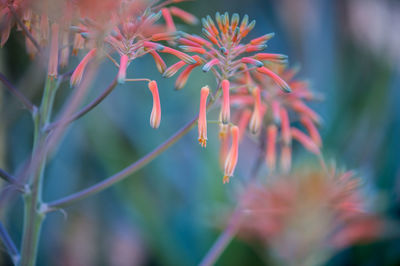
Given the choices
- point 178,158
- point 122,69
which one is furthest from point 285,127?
point 178,158

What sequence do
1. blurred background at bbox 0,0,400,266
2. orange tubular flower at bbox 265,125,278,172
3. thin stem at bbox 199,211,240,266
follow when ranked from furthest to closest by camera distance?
blurred background at bbox 0,0,400,266, orange tubular flower at bbox 265,125,278,172, thin stem at bbox 199,211,240,266

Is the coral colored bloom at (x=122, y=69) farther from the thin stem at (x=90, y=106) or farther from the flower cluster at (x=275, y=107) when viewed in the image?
the flower cluster at (x=275, y=107)

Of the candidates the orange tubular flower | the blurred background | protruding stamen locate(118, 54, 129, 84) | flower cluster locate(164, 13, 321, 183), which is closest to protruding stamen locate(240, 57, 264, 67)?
flower cluster locate(164, 13, 321, 183)

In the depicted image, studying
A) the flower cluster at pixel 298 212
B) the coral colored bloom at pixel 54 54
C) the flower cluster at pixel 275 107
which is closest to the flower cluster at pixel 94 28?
the coral colored bloom at pixel 54 54

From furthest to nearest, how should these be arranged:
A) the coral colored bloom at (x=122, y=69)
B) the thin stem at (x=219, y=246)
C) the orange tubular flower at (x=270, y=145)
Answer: the orange tubular flower at (x=270, y=145)
the thin stem at (x=219, y=246)
the coral colored bloom at (x=122, y=69)

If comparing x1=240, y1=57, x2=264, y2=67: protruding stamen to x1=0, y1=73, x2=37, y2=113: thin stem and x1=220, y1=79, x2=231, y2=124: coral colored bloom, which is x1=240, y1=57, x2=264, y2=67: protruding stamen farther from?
x1=0, y1=73, x2=37, y2=113: thin stem

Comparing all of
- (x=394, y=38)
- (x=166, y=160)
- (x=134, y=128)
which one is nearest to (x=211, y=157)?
(x=166, y=160)
